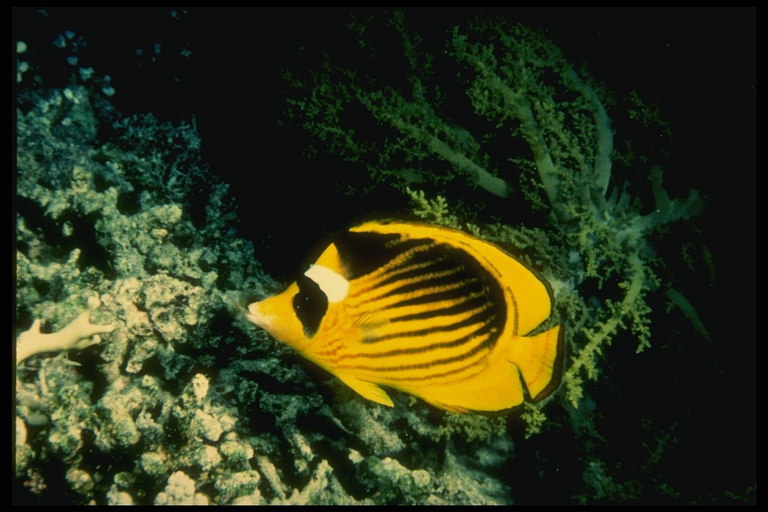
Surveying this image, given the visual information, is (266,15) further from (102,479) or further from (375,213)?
(102,479)

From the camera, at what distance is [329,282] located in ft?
4.25

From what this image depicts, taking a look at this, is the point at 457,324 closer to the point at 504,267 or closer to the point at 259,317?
the point at 504,267

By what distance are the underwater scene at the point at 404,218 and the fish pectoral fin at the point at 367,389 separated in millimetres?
580

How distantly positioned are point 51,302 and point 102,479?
0.89 m

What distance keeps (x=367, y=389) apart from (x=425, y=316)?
0.31m

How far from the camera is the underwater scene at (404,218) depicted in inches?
81.0

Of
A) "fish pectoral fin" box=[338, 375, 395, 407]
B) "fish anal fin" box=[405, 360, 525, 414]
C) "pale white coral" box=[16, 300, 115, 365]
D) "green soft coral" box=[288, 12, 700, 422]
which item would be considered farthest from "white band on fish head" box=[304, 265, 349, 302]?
"pale white coral" box=[16, 300, 115, 365]

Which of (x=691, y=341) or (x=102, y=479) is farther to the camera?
(x=691, y=341)

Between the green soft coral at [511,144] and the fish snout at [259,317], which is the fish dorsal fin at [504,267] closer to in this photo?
the fish snout at [259,317]

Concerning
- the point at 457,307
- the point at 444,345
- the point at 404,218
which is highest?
the point at 404,218

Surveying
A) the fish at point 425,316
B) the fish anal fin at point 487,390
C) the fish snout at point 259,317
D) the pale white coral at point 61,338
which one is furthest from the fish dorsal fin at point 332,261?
the pale white coral at point 61,338

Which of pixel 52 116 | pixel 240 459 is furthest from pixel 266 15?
pixel 240 459

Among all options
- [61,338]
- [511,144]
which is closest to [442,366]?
[511,144]

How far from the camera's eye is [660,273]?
2283mm
